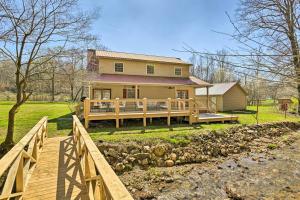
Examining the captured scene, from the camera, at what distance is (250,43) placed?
2.08 meters

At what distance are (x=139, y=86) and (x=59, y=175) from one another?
12859 millimetres

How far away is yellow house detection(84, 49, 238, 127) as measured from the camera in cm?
1309

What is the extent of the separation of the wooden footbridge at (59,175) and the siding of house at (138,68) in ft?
36.5

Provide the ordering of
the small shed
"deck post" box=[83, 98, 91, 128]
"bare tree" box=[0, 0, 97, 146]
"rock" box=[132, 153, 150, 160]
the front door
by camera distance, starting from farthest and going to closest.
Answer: the small shed < the front door < "deck post" box=[83, 98, 91, 128] < "rock" box=[132, 153, 150, 160] < "bare tree" box=[0, 0, 97, 146]

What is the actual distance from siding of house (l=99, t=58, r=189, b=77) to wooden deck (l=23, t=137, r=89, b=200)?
11.0m

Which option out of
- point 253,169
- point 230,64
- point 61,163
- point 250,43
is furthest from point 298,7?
point 253,169

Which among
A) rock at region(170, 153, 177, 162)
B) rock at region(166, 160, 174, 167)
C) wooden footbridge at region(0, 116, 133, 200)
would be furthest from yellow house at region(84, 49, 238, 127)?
wooden footbridge at region(0, 116, 133, 200)

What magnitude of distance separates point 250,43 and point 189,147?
339 inches

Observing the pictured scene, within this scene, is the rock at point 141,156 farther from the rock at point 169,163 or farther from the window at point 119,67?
the window at point 119,67

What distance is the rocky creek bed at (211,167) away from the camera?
705 centimetres

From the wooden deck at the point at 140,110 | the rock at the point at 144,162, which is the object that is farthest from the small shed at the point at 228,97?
the rock at the point at 144,162

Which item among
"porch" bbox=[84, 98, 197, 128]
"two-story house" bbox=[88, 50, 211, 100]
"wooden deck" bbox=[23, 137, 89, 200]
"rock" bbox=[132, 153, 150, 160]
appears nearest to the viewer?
"wooden deck" bbox=[23, 137, 89, 200]

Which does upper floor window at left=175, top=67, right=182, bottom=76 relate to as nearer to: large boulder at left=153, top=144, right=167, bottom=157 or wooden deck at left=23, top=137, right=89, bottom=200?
large boulder at left=153, top=144, right=167, bottom=157

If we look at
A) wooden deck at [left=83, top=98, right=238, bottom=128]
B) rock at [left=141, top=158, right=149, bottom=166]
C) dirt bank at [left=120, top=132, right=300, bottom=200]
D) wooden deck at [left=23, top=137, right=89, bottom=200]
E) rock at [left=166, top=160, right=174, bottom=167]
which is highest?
wooden deck at [left=83, top=98, right=238, bottom=128]
